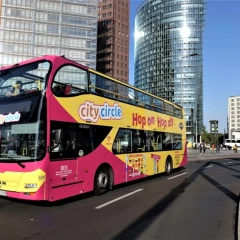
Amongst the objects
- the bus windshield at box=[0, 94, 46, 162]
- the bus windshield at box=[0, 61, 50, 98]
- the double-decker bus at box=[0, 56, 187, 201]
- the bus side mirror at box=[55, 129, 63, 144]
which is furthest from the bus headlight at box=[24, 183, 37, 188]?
the bus windshield at box=[0, 61, 50, 98]

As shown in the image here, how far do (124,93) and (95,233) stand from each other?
632 centimetres

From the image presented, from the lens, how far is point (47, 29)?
297 feet

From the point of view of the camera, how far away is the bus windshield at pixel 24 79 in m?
7.67

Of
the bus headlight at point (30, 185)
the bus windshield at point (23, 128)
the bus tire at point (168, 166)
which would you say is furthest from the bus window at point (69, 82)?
the bus tire at point (168, 166)

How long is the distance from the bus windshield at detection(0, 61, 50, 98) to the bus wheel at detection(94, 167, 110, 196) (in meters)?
3.27

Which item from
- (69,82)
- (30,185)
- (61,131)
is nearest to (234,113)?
(69,82)

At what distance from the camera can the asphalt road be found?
564 centimetres

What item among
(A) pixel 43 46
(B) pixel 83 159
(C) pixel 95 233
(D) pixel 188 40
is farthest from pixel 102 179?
(D) pixel 188 40

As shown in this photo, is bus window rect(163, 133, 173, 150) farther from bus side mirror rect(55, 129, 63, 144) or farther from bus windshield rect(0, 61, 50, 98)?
bus windshield rect(0, 61, 50, 98)

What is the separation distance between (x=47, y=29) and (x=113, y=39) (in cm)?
4704

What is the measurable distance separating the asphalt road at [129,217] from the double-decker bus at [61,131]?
0.53 m

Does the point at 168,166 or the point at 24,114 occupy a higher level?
the point at 24,114

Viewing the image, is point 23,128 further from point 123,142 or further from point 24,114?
point 123,142

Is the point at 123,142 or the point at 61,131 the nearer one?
the point at 61,131
